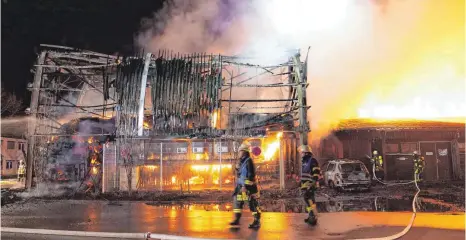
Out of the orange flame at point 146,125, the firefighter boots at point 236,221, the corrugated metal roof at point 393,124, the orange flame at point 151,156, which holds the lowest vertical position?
the firefighter boots at point 236,221

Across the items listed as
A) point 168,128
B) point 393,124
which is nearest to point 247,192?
point 168,128

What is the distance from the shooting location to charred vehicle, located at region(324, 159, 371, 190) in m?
15.8

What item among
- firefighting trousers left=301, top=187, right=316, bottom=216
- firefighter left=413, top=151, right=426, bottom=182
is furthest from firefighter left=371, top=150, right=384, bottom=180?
firefighting trousers left=301, top=187, right=316, bottom=216

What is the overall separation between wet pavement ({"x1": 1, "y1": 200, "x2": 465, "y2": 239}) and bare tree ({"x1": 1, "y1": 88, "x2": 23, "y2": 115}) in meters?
26.4

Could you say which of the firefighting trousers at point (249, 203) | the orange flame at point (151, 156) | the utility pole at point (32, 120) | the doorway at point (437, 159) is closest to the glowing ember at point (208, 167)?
the orange flame at point (151, 156)

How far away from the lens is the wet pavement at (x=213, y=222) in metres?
7.60

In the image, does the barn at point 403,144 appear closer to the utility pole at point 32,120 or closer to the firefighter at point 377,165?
the firefighter at point 377,165

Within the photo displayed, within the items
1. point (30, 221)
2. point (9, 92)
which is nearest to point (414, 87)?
point (30, 221)

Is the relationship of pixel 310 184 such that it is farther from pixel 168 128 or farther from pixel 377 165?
pixel 377 165

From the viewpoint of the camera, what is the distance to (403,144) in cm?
2106

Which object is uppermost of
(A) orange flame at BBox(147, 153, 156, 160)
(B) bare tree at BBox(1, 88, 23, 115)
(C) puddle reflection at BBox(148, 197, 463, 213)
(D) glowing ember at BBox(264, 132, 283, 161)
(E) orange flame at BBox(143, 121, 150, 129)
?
(B) bare tree at BBox(1, 88, 23, 115)

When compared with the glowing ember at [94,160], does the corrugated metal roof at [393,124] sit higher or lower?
higher

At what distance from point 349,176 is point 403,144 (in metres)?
6.88

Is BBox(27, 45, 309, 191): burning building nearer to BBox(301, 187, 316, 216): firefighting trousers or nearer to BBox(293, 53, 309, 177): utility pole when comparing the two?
BBox(293, 53, 309, 177): utility pole
